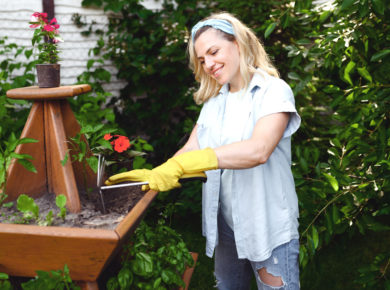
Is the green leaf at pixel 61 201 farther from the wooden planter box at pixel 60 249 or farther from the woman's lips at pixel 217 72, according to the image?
the woman's lips at pixel 217 72

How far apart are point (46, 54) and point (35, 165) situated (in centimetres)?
47

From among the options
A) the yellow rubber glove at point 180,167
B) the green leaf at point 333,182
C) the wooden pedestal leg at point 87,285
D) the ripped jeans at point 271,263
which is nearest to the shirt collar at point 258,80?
the yellow rubber glove at point 180,167

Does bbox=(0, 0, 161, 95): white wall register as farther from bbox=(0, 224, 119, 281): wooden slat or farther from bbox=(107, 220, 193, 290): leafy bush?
bbox=(0, 224, 119, 281): wooden slat

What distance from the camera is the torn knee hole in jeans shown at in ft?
5.26

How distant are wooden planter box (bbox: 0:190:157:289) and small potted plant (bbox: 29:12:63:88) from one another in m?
0.61

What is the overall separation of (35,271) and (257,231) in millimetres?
842

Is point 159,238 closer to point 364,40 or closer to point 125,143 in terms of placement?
point 125,143

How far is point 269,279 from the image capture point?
1.63 m

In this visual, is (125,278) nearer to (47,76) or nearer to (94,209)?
(94,209)

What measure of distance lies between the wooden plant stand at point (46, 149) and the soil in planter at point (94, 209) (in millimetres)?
44

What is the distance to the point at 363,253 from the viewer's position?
134 inches

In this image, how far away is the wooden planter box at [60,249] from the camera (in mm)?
1160

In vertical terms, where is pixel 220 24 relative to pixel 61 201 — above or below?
above

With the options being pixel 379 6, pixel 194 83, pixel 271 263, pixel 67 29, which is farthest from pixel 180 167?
pixel 67 29
